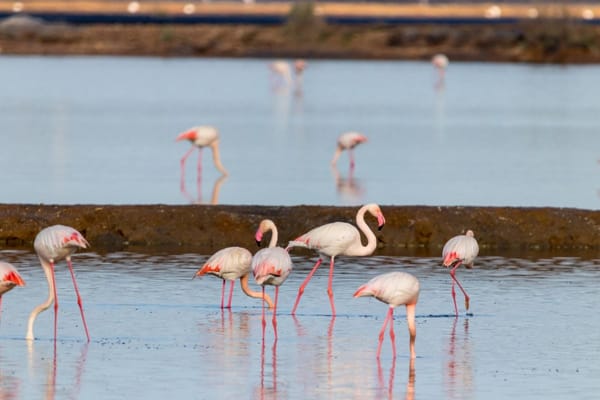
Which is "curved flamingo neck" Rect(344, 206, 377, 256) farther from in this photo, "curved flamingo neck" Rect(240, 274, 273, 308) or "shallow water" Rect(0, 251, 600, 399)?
"curved flamingo neck" Rect(240, 274, 273, 308)

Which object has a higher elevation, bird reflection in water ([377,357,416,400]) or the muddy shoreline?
the muddy shoreline

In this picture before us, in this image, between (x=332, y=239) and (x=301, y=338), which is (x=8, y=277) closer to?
(x=301, y=338)

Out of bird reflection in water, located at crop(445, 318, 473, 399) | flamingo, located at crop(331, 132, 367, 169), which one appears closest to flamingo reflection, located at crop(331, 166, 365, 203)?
flamingo, located at crop(331, 132, 367, 169)

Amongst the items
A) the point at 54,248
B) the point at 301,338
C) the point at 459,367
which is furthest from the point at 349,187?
the point at 459,367

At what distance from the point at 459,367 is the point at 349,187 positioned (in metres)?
12.1

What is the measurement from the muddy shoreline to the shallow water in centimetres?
83

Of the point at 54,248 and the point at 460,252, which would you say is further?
the point at 460,252

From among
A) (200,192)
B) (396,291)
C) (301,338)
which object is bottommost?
(301,338)

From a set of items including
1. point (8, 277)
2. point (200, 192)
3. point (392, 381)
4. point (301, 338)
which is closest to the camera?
point (392, 381)

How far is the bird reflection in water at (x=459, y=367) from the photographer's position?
34.9ft

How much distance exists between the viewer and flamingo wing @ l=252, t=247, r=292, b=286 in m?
12.2

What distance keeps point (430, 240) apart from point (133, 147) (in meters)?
12.9

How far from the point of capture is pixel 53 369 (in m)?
11.1

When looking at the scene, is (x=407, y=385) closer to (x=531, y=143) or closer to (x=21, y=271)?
(x=21, y=271)
